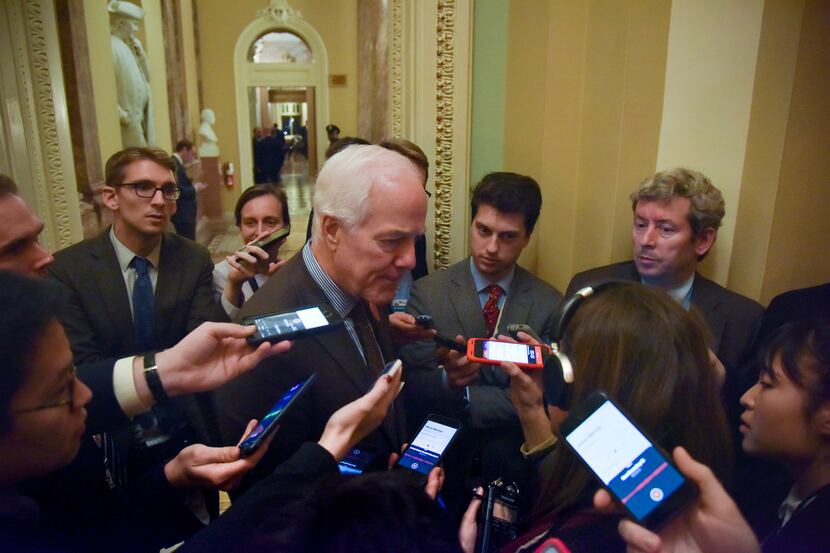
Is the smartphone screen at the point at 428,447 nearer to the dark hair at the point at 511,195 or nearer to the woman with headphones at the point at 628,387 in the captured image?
the woman with headphones at the point at 628,387

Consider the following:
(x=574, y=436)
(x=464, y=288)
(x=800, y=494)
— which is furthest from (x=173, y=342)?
(x=800, y=494)

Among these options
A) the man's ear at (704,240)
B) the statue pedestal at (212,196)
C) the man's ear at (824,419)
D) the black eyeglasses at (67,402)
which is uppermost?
the man's ear at (704,240)

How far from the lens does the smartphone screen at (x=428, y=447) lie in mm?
1362

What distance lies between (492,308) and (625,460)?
1367 mm

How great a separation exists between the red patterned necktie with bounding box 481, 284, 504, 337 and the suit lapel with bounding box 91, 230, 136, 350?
56.0 inches

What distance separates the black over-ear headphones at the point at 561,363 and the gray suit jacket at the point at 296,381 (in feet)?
1.66

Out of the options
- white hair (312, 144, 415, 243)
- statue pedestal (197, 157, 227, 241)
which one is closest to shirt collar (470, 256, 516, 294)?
white hair (312, 144, 415, 243)

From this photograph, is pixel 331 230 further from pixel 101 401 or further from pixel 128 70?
pixel 128 70

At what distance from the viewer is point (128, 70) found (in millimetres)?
5949

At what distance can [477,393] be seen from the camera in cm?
195

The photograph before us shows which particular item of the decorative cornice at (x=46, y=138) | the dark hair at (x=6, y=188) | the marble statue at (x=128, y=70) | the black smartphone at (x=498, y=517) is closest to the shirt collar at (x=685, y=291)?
the black smartphone at (x=498, y=517)

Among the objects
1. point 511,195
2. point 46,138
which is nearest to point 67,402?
point 511,195

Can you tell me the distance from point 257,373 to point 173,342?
103 centimetres

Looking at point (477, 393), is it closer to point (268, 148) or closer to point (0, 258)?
point (0, 258)
